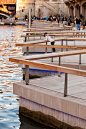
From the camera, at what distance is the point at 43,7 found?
11219 cm

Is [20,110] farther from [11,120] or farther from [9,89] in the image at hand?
[9,89]

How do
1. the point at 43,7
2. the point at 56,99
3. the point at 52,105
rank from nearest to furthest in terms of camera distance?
the point at 56,99 → the point at 52,105 → the point at 43,7

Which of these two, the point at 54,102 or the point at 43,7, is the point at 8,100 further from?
the point at 43,7

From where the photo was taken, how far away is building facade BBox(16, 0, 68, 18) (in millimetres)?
108106

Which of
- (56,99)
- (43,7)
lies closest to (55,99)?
(56,99)

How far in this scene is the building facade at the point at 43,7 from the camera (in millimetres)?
108106

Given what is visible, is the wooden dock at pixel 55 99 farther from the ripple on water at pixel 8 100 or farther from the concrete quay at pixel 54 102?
the ripple on water at pixel 8 100

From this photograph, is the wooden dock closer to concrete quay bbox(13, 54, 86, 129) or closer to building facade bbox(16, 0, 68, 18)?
concrete quay bbox(13, 54, 86, 129)

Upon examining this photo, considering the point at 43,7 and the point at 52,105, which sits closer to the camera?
the point at 52,105

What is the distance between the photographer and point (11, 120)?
340 inches

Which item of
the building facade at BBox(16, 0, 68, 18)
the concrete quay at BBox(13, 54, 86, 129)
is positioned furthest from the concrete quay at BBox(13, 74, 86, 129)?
the building facade at BBox(16, 0, 68, 18)

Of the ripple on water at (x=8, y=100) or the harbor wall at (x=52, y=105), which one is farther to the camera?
the ripple on water at (x=8, y=100)

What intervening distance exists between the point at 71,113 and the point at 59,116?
1.66ft

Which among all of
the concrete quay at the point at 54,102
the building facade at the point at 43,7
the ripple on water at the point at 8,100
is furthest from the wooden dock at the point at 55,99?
the building facade at the point at 43,7
